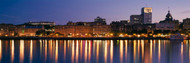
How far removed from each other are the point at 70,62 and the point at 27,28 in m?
115

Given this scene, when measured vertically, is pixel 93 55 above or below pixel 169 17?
below

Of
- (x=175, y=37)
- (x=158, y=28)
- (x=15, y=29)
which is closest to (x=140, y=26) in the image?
(x=158, y=28)

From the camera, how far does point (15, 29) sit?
142875 mm

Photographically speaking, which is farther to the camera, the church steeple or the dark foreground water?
the church steeple

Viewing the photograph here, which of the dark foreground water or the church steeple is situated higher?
the church steeple

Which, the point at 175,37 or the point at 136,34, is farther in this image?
the point at 136,34

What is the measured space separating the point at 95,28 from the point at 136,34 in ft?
76.4

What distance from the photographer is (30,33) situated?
13950cm

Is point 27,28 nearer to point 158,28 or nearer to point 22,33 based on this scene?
point 22,33

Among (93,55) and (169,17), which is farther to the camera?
(169,17)

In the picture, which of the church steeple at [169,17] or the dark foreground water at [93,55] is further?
the church steeple at [169,17]

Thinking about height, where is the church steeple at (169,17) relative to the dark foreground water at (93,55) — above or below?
above

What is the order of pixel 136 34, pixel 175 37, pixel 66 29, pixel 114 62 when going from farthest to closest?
pixel 66 29, pixel 136 34, pixel 175 37, pixel 114 62

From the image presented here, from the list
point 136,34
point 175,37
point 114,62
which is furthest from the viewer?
point 136,34
